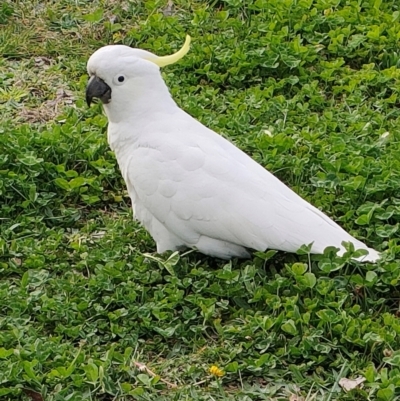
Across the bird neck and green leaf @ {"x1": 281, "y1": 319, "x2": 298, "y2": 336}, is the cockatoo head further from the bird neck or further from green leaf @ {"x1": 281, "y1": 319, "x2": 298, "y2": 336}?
green leaf @ {"x1": 281, "y1": 319, "x2": 298, "y2": 336}

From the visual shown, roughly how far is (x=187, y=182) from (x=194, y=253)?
32 centimetres

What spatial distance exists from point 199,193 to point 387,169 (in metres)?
0.87

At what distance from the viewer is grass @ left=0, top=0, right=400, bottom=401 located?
106 inches

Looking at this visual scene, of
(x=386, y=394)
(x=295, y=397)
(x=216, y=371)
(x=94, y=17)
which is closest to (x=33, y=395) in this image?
(x=216, y=371)

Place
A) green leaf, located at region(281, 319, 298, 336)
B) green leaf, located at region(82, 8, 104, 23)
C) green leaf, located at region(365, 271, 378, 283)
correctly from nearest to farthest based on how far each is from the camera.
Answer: green leaf, located at region(281, 319, 298, 336) < green leaf, located at region(365, 271, 378, 283) < green leaf, located at region(82, 8, 104, 23)

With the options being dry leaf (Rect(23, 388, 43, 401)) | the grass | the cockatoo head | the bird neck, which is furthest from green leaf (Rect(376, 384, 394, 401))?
the cockatoo head

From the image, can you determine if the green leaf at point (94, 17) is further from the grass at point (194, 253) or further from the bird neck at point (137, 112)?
the bird neck at point (137, 112)

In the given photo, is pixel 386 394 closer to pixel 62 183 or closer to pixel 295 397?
pixel 295 397

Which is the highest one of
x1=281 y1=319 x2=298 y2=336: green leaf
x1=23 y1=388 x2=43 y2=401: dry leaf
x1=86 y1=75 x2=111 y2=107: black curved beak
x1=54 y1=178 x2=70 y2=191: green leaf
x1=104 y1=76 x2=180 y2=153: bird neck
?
x1=86 y1=75 x2=111 y2=107: black curved beak

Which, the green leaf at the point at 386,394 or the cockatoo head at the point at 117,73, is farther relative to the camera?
the cockatoo head at the point at 117,73

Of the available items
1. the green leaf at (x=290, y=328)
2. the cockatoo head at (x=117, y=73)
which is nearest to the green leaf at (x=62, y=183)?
the cockatoo head at (x=117, y=73)

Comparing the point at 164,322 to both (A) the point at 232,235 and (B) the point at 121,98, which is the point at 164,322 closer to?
(A) the point at 232,235

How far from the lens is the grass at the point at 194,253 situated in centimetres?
271

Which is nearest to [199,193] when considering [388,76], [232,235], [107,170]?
[232,235]
